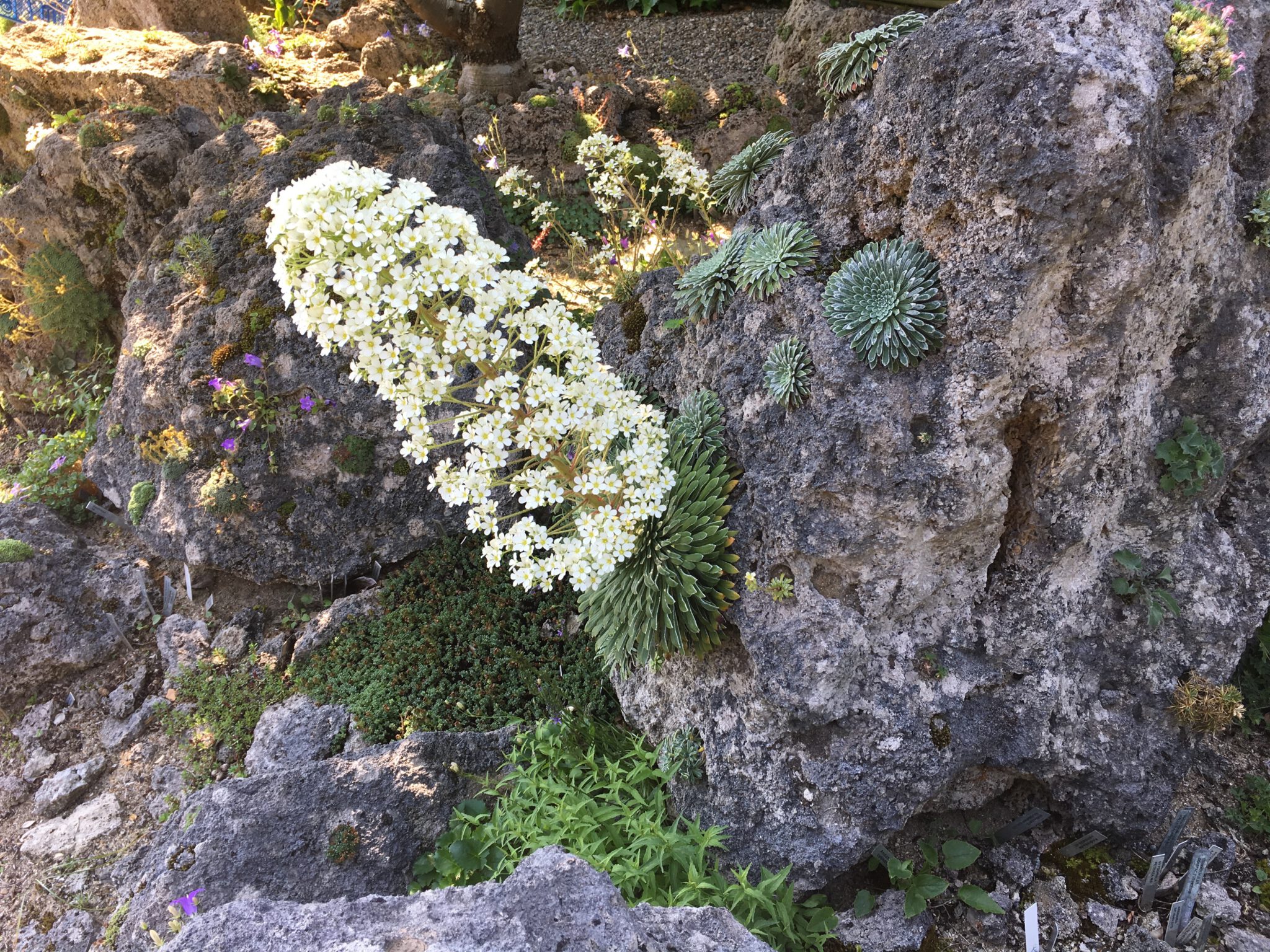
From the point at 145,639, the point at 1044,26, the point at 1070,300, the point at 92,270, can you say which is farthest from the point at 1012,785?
the point at 92,270

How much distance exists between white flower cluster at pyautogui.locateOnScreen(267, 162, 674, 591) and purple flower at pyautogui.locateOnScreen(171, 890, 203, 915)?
8.39ft

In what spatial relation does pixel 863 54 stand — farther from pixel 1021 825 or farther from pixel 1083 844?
pixel 1083 844

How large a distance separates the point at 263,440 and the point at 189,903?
3660mm

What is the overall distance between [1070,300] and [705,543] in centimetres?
230

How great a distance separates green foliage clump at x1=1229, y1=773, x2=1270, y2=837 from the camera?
4.49m

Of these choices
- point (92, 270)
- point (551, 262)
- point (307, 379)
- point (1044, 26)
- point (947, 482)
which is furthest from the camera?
point (551, 262)

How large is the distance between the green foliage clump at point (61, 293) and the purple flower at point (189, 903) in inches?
287

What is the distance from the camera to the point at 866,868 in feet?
14.2

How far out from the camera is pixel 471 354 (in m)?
3.34

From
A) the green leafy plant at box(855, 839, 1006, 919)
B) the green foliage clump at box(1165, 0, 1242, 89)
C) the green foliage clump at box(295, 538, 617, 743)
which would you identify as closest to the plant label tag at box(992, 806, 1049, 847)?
the green leafy plant at box(855, 839, 1006, 919)

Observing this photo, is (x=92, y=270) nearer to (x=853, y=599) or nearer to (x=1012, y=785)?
(x=853, y=599)

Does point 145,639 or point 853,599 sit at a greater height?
point 853,599

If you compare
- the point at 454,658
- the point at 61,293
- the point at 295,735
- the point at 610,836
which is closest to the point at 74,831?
the point at 295,735

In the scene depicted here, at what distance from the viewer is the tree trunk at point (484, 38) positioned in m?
10.6
